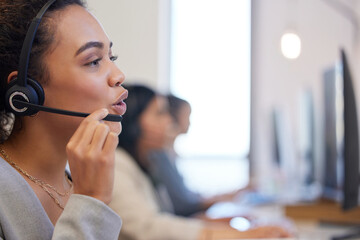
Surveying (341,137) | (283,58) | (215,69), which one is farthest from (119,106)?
(283,58)

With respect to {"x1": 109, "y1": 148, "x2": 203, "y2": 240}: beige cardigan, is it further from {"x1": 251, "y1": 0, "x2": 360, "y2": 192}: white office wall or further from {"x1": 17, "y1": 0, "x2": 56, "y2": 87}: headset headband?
{"x1": 251, "y1": 0, "x2": 360, "y2": 192}: white office wall

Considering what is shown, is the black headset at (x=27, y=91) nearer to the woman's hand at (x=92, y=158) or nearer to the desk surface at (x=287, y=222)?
the woman's hand at (x=92, y=158)

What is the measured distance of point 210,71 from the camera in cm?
400

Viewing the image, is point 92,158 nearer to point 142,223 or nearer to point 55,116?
point 55,116

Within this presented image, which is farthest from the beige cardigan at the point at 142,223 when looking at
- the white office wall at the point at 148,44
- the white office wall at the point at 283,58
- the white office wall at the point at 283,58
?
the white office wall at the point at 283,58

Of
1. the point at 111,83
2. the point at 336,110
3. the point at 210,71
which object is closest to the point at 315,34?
the point at 210,71

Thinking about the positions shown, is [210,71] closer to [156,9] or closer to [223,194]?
[156,9]

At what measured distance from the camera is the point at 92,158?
63 cm

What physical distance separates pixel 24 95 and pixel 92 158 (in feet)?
0.48

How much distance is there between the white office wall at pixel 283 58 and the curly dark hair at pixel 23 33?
377cm

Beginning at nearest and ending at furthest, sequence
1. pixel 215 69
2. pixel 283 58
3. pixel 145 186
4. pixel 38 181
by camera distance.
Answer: pixel 38 181
pixel 145 186
pixel 215 69
pixel 283 58

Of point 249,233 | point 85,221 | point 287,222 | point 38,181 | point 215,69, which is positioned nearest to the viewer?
point 85,221

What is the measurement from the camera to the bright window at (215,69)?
382 centimetres

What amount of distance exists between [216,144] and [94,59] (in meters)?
3.40
